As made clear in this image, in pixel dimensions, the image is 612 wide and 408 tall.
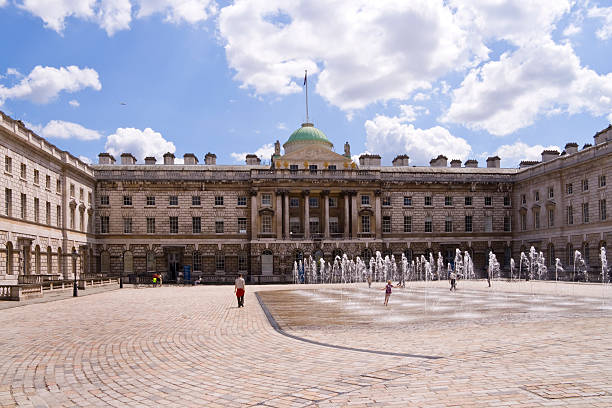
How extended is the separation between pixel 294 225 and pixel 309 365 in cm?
5623

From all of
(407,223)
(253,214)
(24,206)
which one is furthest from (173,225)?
(407,223)

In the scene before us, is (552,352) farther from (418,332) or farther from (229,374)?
(229,374)

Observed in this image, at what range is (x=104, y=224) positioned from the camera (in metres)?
64.0

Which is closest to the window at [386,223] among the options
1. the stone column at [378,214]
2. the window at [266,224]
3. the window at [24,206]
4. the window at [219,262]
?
the stone column at [378,214]

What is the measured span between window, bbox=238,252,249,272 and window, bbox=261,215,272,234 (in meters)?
3.73

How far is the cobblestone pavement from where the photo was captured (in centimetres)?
855

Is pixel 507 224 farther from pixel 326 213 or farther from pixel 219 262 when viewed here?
pixel 219 262

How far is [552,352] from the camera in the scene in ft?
Answer: 38.3

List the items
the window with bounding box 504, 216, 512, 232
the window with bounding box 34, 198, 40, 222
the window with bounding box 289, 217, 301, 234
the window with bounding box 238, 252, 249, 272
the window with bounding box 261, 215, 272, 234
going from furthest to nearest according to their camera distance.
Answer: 1. the window with bounding box 504, 216, 512, 232
2. the window with bounding box 289, 217, 301, 234
3. the window with bounding box 261, 215, 272, 234
4. the window with bounding box 238, 252, 249, 272
5. the window with bounding box 34, 198, 40, 222

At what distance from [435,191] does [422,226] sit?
462cm

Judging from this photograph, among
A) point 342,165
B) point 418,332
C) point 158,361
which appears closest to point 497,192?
→ point 342,165

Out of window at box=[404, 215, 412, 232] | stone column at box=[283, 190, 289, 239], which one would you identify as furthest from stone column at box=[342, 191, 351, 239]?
window at box=[404, 215, 412, 232]

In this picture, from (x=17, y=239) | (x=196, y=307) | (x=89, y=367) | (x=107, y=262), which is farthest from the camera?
(x=107, y=262)

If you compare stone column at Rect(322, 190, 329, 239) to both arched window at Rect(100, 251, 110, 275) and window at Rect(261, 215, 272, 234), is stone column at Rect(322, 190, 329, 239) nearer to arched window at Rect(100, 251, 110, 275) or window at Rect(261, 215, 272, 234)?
window at Rect(261, 215, 272, 234)
